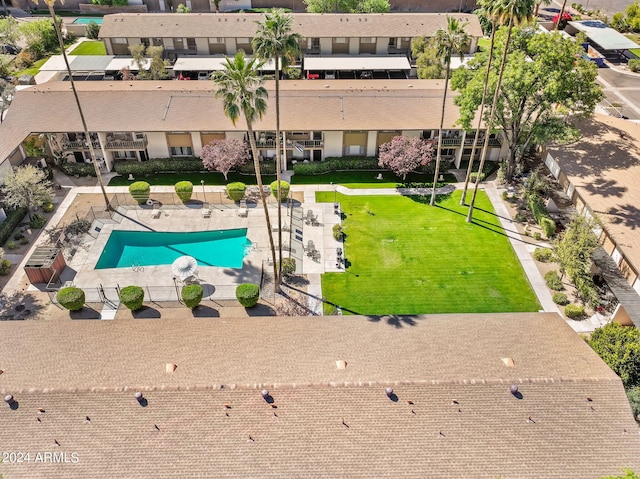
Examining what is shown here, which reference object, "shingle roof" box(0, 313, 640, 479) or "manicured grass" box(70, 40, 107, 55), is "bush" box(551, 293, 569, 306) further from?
"manicured grass" box(70, 40, 107, 55)

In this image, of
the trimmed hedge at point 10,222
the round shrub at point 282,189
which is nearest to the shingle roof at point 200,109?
the round shrub at point 282,189

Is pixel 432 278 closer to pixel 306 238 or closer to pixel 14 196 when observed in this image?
pixel 306 238

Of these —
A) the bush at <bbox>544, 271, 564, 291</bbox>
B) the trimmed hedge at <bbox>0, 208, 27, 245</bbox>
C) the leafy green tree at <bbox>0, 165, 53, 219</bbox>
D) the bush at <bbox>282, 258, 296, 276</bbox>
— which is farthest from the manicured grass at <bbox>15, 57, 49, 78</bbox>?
the bush at <bbox>544, 271, 564, 291</bbox>

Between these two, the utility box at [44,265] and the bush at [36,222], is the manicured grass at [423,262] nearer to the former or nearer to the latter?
the utility box at [44,265]

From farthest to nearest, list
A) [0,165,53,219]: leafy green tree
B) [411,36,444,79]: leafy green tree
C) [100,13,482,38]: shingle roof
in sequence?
[100,13,482,38]: shingle roof → [411,36,444,79]: leafy green tree → [0,165,53,219]: leafy green tree

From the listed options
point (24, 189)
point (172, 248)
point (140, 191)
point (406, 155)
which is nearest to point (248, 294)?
point (172, 248)

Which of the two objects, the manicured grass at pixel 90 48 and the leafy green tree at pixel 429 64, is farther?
the manicured grass at pixel 90 48

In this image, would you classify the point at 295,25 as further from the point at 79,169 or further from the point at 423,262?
the point at 423,262
